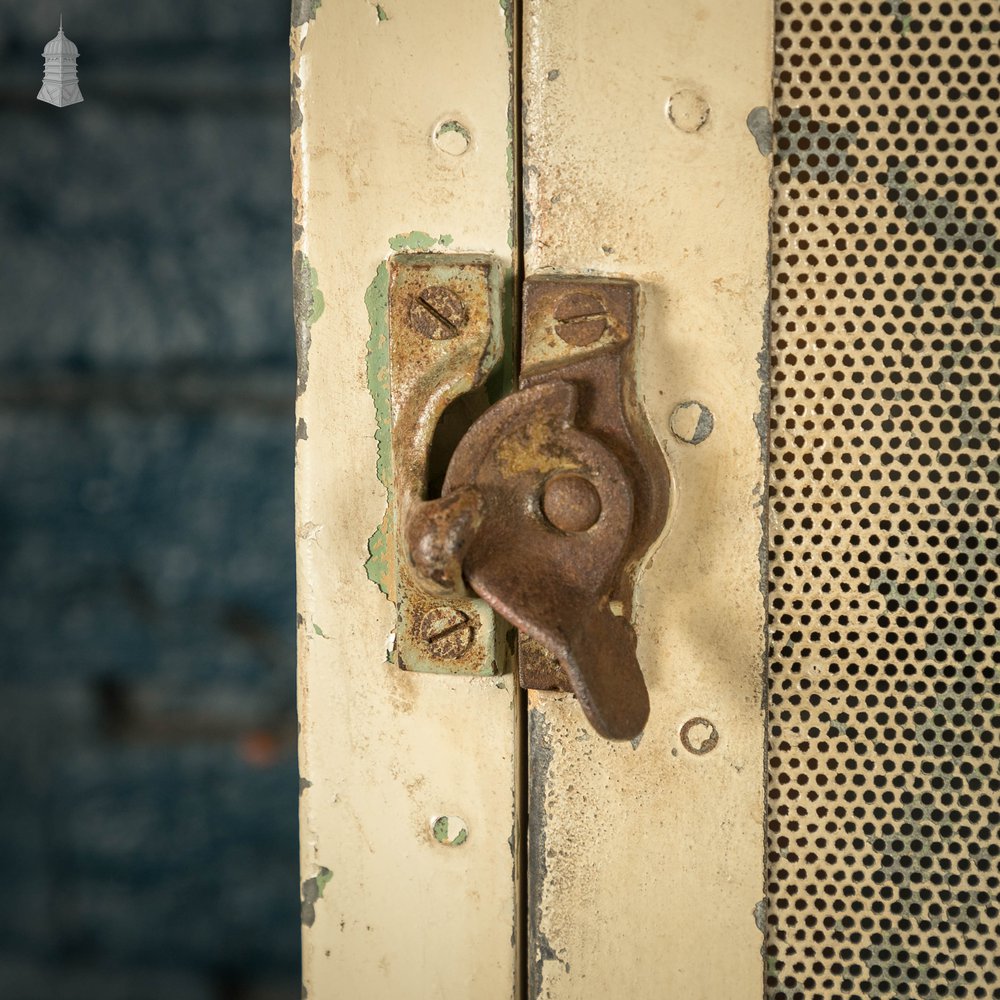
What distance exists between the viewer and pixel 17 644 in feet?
3.27

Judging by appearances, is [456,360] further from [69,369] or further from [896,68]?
[69,369]

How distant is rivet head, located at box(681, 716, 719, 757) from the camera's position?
379mm

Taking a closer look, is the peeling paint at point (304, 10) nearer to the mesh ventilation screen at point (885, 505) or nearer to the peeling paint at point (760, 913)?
the mesh ventilation screen at point (885, 505)

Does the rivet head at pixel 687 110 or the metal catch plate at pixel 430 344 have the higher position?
the rivet head at pixel 687 110

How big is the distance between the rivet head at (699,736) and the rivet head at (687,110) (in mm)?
226

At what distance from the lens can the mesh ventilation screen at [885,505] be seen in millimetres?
363

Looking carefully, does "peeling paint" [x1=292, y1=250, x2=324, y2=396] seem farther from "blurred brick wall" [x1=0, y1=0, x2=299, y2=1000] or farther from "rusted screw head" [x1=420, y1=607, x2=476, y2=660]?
"blurred brick wall" [x1=0, y1=0, x2=299, y2=1000]

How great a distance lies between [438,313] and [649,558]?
12cm

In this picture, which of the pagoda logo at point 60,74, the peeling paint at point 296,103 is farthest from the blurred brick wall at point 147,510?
the peeling paint at point 296,103

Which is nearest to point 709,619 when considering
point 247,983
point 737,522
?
point 737,522

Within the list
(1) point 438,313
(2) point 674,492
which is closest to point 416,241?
(1) point 438,313

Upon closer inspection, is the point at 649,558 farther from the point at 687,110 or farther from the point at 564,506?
the point at 687,110

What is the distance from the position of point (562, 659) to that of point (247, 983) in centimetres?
93

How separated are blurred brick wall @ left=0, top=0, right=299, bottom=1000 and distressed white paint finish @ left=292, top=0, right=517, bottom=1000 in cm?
60
